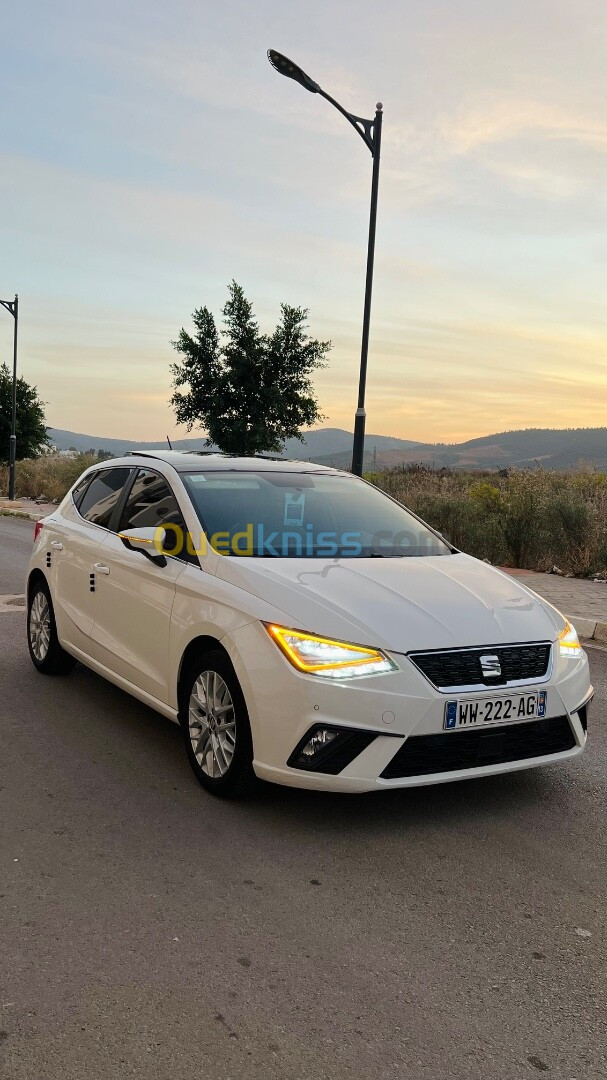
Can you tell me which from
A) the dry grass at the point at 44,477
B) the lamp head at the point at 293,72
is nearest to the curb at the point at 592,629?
the lamp head at the point at 293,72

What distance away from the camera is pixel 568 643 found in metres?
4.21

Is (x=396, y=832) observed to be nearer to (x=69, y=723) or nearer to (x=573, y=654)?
(x=573, y=654)

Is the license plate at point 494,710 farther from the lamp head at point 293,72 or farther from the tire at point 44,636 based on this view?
the lamp head at point 293,72

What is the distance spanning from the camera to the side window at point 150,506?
16.0 feet

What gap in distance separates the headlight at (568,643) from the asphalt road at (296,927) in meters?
0.70

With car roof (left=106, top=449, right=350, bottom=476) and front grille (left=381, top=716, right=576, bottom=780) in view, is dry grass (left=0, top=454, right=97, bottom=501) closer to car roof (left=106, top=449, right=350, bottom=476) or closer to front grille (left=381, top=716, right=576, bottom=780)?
car roof (left=106, top=449, right=350, bottom=476)

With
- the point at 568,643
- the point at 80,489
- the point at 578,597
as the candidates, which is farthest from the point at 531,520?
the point at 568,643

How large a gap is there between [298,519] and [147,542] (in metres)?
0.83

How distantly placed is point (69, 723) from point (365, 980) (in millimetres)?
3031

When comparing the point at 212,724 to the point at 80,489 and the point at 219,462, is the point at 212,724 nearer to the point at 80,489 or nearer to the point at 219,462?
the point at 219,462

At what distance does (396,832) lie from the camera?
12.5 feet

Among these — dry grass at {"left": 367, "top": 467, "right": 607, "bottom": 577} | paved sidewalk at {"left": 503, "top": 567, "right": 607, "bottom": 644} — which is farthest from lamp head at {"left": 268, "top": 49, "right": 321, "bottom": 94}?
paved sidewalk at {"left": 503, "top": 567, "right": 607, "bottom": 644}

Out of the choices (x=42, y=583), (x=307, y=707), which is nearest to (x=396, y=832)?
(x=307, y=707)

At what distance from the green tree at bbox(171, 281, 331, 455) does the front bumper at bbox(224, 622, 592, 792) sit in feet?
81.0
